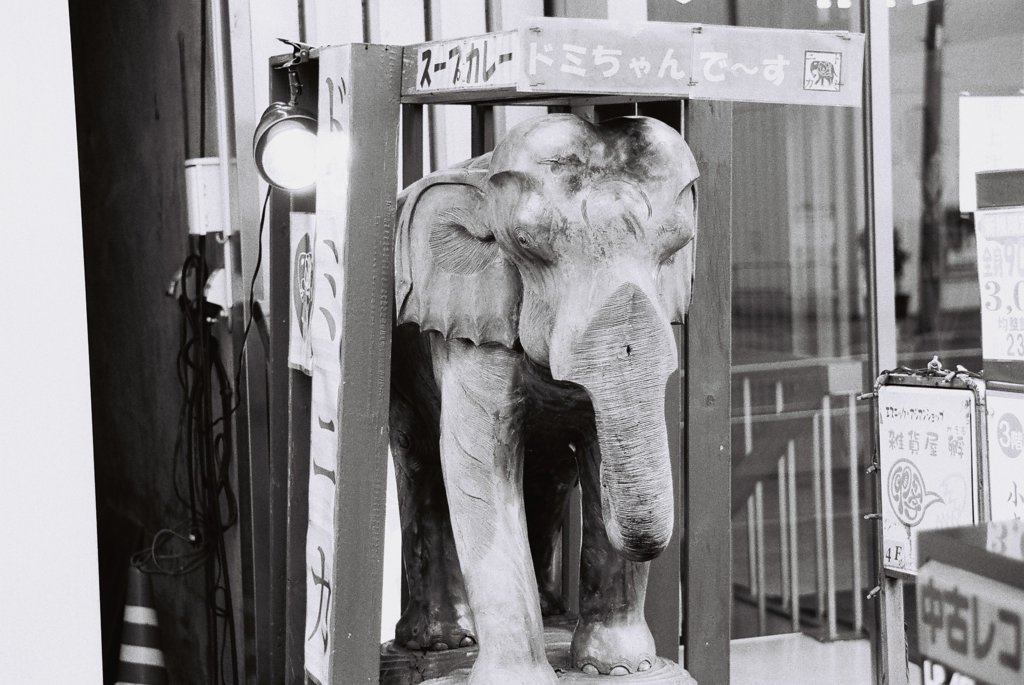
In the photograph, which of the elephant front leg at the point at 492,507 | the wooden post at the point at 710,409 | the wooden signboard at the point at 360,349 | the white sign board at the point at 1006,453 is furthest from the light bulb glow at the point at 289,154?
the white sign board at the point at 1006,453

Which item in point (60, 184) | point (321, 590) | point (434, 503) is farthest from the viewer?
point (60, 184)

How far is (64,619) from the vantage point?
95.2 inches

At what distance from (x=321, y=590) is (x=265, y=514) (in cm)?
100

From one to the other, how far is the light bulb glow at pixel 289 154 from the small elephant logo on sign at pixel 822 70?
2.92 feet

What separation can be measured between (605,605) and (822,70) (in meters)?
0.80

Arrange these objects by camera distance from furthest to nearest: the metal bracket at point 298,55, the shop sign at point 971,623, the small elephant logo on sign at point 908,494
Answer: the small elephant logo on sign at point 908,494 → the metal bracket at point 298,55 → the shop sign at point 971,623

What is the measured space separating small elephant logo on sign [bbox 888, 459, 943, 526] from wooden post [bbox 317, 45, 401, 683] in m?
1.48

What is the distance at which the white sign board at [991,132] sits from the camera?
276 cm

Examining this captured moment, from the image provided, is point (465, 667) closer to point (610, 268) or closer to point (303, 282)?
point (303, 282)

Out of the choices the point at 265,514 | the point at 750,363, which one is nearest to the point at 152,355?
the point at 265,514

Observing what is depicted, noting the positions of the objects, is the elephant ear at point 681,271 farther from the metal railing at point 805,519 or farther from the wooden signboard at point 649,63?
the metal railing at point 805,519

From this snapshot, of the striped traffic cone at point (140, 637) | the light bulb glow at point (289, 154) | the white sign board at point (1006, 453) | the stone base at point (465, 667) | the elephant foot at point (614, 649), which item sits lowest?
the striped traffic cone at point (140, 637)

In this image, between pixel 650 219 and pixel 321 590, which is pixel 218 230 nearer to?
pixel 321 590

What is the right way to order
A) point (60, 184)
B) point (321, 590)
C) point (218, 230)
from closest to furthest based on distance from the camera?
point (321, 590)
point (60, 184)
point (218, 230)
